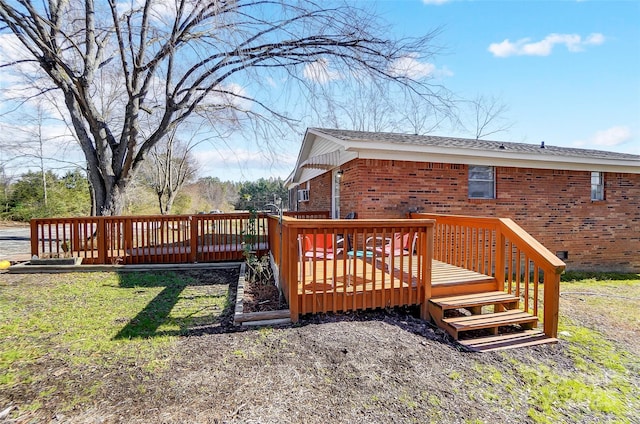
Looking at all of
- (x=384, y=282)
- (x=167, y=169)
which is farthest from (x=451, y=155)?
(x=167, y=169)

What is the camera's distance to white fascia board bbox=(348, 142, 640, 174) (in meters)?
6.64

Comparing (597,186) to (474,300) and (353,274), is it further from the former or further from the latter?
(353,274)

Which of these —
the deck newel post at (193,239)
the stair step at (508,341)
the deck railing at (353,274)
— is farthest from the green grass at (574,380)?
the deck newel post at (193,239)

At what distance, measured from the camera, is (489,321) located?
12.4 ft

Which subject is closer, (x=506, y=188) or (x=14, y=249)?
(x=506, y=188)

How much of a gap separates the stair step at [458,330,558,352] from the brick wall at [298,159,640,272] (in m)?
3.54

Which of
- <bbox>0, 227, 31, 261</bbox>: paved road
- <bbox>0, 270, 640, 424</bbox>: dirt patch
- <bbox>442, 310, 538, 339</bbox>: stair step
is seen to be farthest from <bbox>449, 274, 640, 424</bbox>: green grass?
<bbox>0, 227, 31, 261</bbox>: paved road

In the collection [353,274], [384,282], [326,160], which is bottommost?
[384,282]

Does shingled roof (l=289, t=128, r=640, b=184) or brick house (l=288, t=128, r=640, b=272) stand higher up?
shingled roof (l=289, t=128, r=640, b=184)

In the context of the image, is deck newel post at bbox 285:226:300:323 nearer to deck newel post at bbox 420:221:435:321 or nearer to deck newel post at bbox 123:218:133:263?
deck newel post at bbox 420:221:435:321

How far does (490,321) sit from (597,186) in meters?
7.71

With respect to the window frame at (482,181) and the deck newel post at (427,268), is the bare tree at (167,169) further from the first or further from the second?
the deck newel post at (427,268)

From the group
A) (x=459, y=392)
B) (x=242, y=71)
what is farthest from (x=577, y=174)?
(x=242, y=71)

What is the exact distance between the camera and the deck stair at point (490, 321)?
359cm
